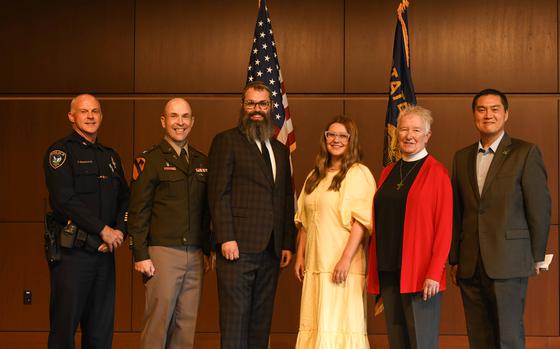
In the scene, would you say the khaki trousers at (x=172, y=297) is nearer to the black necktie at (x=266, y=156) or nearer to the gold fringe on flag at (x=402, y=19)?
the black necktie at (x=266, y=156)

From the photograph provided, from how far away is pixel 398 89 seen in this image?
447cm

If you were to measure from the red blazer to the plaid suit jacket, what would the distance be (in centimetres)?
75

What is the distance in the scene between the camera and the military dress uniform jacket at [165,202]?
3742mm

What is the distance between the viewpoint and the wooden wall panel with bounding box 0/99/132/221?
561 cm

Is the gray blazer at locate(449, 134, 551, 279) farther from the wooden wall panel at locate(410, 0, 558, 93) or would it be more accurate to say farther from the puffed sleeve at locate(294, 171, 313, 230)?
the wooden wall panel at locate(410, 0, 558, 93)

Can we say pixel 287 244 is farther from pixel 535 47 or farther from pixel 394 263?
pixel 535 47

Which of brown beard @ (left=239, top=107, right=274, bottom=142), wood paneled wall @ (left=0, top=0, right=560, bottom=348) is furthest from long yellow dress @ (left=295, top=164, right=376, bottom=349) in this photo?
wood paneled wall @ (left=0, top=0, right=560, bottom=348)

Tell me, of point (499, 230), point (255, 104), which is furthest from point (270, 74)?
point (499, 230)

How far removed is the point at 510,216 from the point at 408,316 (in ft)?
2.43

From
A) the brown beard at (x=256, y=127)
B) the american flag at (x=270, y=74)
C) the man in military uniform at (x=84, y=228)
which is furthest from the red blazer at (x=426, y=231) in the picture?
the man in military uniform at (x=84, y=228)

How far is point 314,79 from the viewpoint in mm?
5578

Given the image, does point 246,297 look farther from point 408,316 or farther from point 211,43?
point 211,43

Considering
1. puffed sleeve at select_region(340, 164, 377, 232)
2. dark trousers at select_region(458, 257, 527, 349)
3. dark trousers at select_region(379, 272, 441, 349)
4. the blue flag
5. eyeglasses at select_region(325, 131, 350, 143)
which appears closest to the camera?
dark trousers at select_region(379, 272, 441, 349)

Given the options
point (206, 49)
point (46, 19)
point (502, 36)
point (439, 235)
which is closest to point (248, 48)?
point (206, 49)
